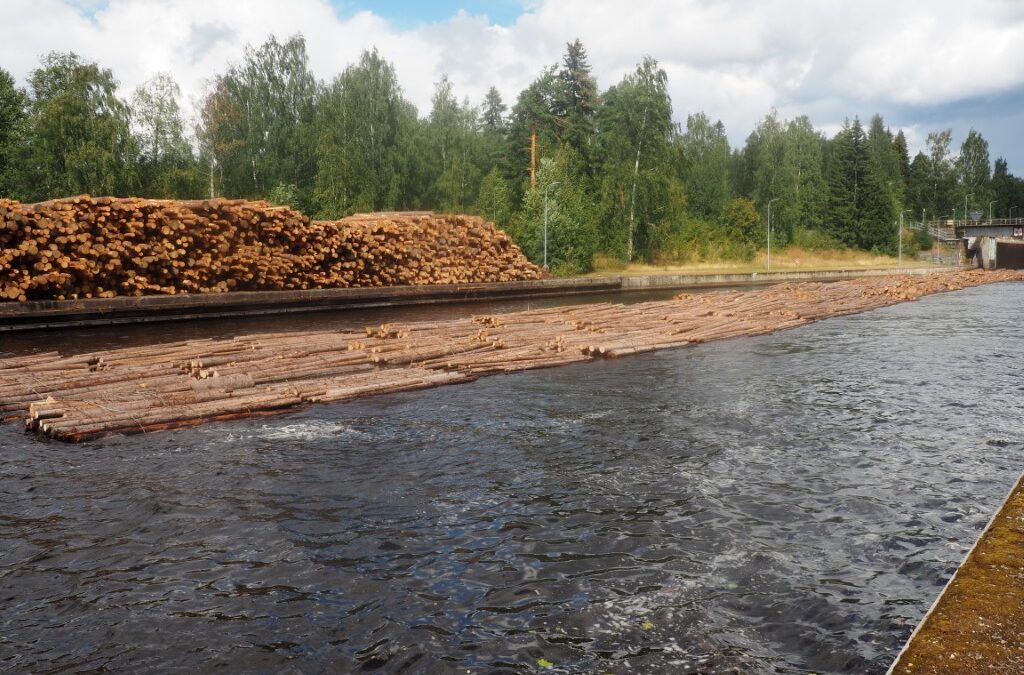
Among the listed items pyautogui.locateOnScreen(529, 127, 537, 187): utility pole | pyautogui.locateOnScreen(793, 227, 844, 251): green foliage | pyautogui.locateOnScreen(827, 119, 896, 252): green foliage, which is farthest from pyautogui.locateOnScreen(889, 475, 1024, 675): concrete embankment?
pyautogui.locateOnScreen(827, 119, 896, 252): green foliage

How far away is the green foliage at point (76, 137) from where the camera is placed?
4372 cm

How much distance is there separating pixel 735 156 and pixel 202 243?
9752 centimetres

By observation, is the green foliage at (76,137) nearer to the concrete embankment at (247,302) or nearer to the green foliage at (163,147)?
the green foliage at (163,147)

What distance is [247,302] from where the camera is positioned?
20.6 m

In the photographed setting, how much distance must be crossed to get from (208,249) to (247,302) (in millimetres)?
2145

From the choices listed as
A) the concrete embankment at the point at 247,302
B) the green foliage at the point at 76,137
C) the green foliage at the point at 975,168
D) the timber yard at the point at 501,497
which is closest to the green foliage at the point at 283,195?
the green foliage at the point at 76,137

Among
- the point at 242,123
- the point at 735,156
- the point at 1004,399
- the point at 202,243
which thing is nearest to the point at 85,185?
the point at 242,123

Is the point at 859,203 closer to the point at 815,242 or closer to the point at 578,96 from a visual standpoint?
the point at 815,242

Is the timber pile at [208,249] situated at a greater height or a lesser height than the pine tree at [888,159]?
lesser

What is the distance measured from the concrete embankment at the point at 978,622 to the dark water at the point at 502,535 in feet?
2.45

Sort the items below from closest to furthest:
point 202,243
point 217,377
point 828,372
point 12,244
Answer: point 217,377
point 828,372
point 12,244
point 202,243

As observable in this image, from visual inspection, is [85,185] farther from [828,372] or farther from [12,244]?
[828,372]

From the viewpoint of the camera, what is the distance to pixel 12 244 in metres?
17.3

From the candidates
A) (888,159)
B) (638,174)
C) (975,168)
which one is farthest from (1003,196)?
(638,174)
